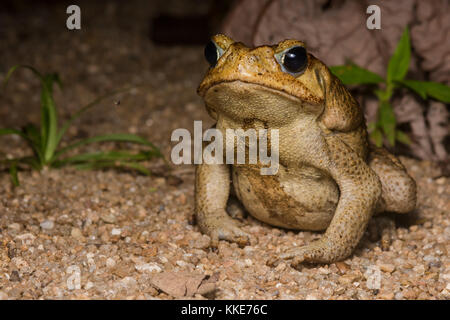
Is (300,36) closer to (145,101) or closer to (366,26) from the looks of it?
(366,26)

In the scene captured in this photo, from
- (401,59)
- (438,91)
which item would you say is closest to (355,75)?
(401,59)

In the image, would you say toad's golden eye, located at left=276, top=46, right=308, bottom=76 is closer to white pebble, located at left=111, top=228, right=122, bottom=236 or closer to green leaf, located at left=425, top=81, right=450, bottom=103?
white pebble, located at left=111, top=228, right=122, bottom=236

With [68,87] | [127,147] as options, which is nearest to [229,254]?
[127,147]

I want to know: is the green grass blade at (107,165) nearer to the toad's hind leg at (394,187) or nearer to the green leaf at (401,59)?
the toad's hind leg at (394,187)

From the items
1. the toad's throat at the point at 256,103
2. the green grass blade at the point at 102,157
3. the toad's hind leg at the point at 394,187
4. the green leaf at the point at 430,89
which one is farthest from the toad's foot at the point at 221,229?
the green leaf at the point at 430,89

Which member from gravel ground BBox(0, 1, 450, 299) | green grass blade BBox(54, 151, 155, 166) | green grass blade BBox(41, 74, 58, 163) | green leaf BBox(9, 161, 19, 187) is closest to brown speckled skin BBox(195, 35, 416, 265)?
gravel ground BBox(0, 1, 450, 299)

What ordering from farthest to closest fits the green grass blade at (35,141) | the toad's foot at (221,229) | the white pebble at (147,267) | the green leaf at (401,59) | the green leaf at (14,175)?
the green leaf at (401,59) → the green grass blade at (35,141) → the green leaf at (14,175) → the toad's foot at (221,229) → the white pebble at (147,267)
